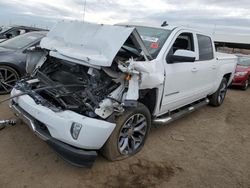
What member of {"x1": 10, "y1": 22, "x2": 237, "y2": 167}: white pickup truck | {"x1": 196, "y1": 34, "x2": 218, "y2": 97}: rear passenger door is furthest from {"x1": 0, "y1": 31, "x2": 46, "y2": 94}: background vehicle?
{"x1": 196, "y1": 34, "x2": 218, "y2": 97}: rear passenger door

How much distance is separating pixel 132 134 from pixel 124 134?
19 centimetres

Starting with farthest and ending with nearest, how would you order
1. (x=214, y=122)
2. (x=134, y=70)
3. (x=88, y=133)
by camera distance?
(x=214, y=122)
(x=134, y=70)
(x=88, y=133)

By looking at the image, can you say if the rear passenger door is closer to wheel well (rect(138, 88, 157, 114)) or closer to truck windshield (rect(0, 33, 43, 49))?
wheel well (rect(138, 88, 157, 114))

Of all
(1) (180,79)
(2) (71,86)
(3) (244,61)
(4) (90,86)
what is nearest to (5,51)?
(2) (71,86)

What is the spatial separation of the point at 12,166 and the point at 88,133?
1.14 metres

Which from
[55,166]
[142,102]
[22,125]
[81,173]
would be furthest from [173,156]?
[22,125]

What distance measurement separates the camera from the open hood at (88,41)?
10.7 ft

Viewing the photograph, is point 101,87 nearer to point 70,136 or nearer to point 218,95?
point 70,136

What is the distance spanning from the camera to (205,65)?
212 inches

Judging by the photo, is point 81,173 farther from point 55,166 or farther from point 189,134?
point 189,134

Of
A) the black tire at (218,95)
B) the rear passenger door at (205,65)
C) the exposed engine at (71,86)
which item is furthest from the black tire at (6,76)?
the black tire at (218,95)

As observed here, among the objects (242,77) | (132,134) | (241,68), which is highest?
(132,134)

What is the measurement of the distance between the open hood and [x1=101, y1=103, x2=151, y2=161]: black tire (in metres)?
0.76

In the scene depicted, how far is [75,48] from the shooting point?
380 centimetres
